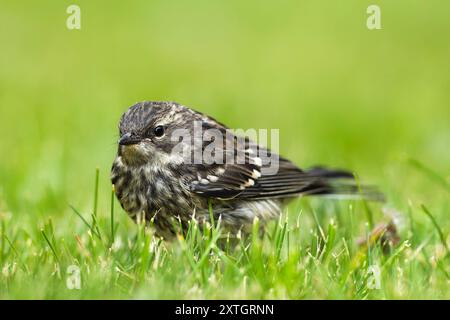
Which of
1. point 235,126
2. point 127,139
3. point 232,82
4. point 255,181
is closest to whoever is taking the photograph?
point 127,139

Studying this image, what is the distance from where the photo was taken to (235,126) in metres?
9.57

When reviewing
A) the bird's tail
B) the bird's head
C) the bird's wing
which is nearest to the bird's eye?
the bird's head

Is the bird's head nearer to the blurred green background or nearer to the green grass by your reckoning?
the green grass

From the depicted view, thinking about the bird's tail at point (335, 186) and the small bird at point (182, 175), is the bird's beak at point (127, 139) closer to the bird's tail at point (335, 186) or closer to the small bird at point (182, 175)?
the small bird at point (182, 175)

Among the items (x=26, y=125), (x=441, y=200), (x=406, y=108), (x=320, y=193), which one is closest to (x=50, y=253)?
(x=320, y=193)

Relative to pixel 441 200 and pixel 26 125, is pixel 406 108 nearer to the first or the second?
pixel 441 200

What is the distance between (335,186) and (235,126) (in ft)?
9.49

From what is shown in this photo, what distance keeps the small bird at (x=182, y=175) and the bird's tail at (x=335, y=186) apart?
557 millimetres

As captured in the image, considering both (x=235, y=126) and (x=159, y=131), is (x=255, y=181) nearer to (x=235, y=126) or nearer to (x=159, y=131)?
(x=159, y=131)

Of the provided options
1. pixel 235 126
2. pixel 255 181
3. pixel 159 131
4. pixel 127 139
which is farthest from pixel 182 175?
pixel 235 126

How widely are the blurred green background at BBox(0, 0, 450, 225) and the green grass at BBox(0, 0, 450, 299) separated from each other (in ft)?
0.11

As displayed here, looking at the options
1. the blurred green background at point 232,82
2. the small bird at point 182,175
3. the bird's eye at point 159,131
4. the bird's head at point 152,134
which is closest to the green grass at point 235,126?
the blurred green background at point 232,82

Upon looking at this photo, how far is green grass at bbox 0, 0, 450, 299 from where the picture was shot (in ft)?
15.2

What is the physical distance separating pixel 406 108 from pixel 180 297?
667 centimetres
